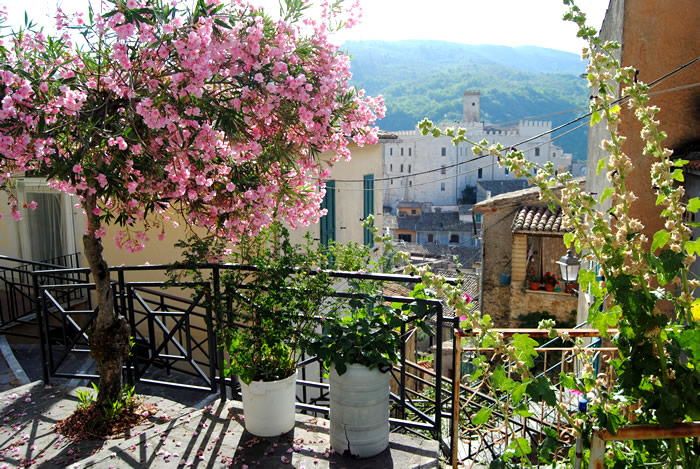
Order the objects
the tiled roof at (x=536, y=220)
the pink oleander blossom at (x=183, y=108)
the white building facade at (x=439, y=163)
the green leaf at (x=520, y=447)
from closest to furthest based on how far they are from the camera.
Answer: the green leaf at (x=520, y=447), the pink oleander blossom at (x=183, y=108), the tiled roof at (x=536, y=220), the white building facade at (x=439, y=163)

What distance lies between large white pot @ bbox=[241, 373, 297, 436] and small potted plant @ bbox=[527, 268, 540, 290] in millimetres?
12472

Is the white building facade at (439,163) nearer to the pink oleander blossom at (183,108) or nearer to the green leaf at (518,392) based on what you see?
the pink oleander blossom at (183,108)

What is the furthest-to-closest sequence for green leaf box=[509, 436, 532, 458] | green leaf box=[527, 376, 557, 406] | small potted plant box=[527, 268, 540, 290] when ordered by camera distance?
small potted plant box=[527, 268, 540, 290], green leaf box=[509, 436, 532, 458], green leaf box=[527, 376, 557, 406]

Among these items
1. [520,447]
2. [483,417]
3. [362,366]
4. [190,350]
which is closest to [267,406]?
[362,366]

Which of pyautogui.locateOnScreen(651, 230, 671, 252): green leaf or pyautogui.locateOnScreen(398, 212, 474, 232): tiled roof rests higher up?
pyautogui.locateOnScreen(651, 230, 671, 252): green leaf

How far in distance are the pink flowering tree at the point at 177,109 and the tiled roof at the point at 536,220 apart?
11710mm

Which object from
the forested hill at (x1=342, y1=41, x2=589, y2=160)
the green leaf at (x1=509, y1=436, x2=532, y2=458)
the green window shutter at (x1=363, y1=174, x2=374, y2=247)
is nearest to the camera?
the green leaf at (x1=509, y1=436, x2=532, y2=458)

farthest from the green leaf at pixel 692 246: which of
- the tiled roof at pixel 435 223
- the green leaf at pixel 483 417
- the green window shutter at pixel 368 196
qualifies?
the tiled roof at pixel 435 223

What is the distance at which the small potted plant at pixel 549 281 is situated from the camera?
15.0 metres

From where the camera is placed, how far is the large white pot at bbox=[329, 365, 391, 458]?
353 cm

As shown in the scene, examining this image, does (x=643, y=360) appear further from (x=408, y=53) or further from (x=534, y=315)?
(x=408, y=53)

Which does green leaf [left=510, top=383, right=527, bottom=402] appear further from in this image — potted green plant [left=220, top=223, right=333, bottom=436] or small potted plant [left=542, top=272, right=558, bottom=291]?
small potted plant [left=542, top=272, right=558, bottom=291]

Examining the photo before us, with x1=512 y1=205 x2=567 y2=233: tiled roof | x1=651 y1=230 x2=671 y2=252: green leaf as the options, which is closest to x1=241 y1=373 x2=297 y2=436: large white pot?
x1=651 y1=230 x2=671 y2=252: green leaf

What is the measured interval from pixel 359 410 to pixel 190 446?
48.7 inches
